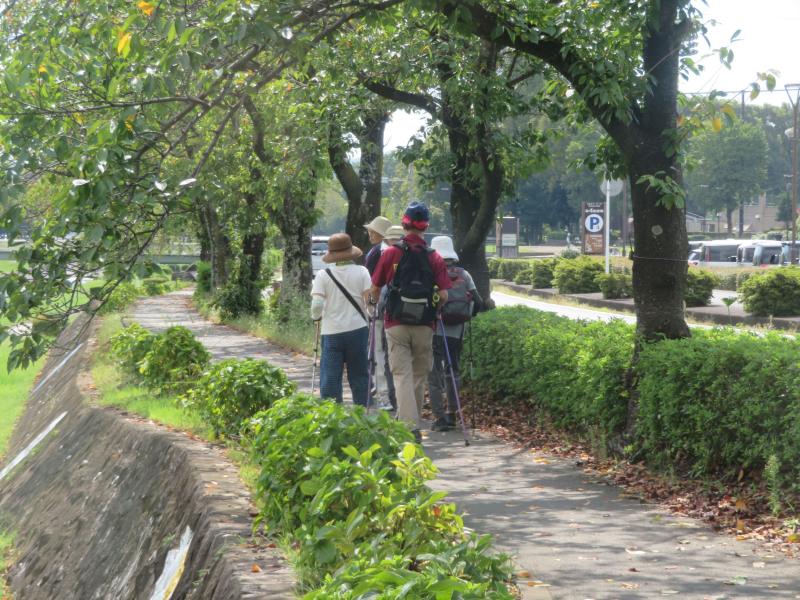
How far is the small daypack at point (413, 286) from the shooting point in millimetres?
9734

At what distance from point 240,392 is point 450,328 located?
2629mm

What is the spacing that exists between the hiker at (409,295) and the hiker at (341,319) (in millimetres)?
247

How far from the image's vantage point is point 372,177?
67.2 feet

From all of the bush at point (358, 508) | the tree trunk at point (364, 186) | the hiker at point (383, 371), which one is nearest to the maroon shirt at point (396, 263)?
the hiker at point (383, 371)

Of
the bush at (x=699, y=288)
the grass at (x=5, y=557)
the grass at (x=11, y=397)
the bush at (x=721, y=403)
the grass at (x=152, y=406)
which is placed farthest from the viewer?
the bush at (x=699, y=288)

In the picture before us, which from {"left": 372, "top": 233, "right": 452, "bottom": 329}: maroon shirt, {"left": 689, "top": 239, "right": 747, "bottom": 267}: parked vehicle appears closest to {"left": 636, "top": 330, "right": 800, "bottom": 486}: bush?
{"left": 372, "top": 233, "right": 452, "bottom": 329}: maroon shirt

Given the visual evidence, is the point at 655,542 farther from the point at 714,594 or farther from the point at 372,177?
the point at 372,177

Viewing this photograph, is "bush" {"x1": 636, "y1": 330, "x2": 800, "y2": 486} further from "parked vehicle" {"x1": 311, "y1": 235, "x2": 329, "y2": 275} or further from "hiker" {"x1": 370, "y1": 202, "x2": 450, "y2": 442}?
"parked vehicle" {"x1": 311, "y1": 235, "x2": 329, "y2": 275}

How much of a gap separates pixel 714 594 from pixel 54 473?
29.7ft

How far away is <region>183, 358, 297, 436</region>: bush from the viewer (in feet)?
32.0

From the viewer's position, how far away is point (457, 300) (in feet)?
37.3

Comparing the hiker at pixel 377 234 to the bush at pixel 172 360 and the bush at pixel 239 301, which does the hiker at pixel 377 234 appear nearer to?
the bush at pixel 172 360

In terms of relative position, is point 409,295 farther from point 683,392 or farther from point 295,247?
point 295,247

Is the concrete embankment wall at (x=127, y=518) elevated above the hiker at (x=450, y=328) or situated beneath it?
situated beneath
